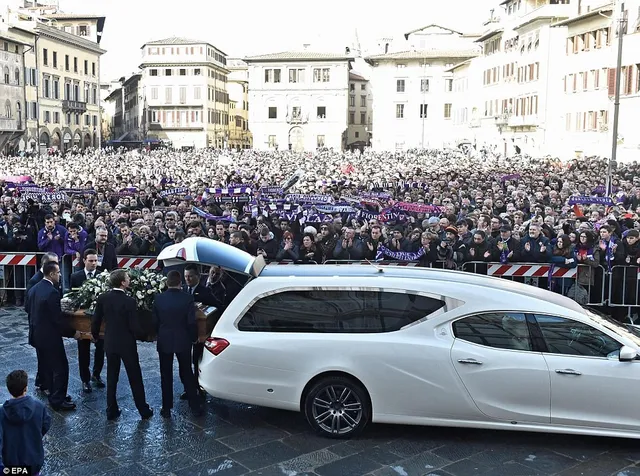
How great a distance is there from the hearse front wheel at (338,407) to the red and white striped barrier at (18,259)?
711 centimetres

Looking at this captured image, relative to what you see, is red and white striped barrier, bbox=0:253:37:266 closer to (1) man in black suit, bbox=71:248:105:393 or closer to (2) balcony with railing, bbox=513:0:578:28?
(1) man in black suit, bbox=71:248:105:393

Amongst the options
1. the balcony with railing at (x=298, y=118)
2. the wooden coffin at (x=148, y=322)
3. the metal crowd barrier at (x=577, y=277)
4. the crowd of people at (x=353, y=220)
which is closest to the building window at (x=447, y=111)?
the balcony with railing at (x=298, y=118)

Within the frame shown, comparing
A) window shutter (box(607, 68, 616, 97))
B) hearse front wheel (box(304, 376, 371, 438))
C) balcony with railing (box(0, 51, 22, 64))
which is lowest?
hearse front wheel (box(304, 376, 371, 438))

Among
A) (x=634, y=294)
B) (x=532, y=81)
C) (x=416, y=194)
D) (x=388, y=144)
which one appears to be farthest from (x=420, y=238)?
(x=388, y=144)

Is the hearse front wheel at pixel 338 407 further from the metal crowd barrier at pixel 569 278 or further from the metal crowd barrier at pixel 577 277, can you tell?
the metal crowd barrier at pixel 569 278

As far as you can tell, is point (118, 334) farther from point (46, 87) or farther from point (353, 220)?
point (46, 87)

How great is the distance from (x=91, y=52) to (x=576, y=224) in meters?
67.7

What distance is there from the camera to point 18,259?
41.3ft

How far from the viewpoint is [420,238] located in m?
12.8

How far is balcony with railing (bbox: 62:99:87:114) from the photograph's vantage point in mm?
67838

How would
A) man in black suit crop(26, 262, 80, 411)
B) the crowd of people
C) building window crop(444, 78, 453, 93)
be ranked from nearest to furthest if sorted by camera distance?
man in black suit crop(26, 262, 80, 411)
the crowd of people
building window crop(444, 78, 453, 93)

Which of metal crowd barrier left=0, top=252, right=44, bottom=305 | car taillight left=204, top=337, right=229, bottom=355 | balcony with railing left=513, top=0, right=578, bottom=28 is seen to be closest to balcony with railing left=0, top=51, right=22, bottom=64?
balcony with railing left=513, top=0, right=578, bottom=28

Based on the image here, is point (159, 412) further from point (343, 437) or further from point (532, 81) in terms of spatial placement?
A: point (532, 81)

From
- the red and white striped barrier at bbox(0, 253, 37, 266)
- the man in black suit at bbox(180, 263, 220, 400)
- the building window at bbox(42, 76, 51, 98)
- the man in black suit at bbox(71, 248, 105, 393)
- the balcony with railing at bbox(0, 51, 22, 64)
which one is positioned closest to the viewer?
the man in black suit at bbox(180, 263, 220, 400)
